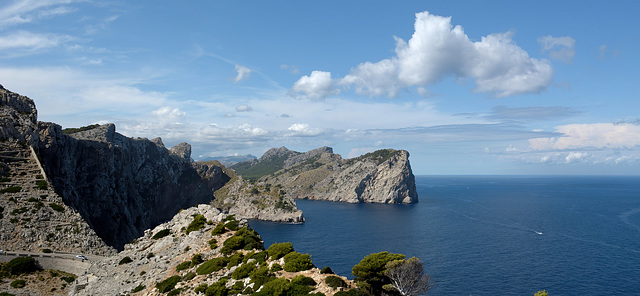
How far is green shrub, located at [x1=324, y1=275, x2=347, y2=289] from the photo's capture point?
26172mm

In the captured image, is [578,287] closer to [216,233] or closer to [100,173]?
[216,233]

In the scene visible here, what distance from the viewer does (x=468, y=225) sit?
174250mm

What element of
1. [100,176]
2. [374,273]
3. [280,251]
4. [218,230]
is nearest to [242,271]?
[280,251]

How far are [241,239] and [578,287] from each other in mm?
90994

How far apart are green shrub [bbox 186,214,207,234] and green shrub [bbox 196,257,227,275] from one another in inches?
487

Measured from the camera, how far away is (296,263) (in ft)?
101

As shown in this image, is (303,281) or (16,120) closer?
(303,281)

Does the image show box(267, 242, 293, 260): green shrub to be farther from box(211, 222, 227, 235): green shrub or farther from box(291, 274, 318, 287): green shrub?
box(211, 222, 227, 235): green shrub

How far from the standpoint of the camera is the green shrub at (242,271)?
33.2m

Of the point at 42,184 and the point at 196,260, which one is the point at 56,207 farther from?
the point at 196,260

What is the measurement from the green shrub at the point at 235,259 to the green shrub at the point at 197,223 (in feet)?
47.9

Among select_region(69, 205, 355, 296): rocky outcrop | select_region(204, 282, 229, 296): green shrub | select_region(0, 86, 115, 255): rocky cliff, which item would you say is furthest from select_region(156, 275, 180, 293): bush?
select_region(0, 86, 115, 255): rocky cliff

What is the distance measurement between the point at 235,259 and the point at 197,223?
16.7 metres

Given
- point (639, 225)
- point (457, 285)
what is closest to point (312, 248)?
point (457, 285)
